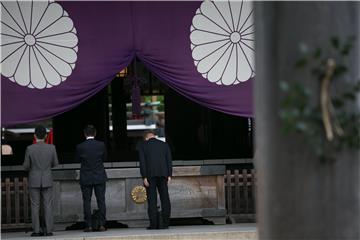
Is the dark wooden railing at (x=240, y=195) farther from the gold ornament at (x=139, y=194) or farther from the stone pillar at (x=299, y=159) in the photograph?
the stone pillar at (x=299, y=159)

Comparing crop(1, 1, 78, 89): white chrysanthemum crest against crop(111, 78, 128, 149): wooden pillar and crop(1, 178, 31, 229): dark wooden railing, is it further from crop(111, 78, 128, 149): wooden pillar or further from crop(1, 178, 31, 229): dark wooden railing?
crop(111, 78, 128, 149): wooden pillar

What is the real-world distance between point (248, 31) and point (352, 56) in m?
6.90

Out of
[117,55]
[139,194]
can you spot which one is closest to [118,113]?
[139,194]

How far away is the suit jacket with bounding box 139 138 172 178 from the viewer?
10477 millimetres

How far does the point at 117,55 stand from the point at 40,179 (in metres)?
2.17

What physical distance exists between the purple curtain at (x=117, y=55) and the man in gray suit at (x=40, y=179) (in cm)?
89

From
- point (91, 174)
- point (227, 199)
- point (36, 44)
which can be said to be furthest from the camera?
point (227, 199)

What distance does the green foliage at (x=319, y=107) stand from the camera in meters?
2.73

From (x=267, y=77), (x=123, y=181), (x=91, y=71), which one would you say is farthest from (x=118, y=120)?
(x=267, y=77)

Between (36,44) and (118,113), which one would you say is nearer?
(36,44)

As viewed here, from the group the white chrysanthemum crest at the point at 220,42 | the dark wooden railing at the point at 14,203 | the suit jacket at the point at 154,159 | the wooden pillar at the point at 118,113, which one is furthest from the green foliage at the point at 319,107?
the wooden pillar at the point at 118,113

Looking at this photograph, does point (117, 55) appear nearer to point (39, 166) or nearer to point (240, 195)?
point (39, 166)

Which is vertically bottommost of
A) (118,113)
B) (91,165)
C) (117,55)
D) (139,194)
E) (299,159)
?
(139,194)

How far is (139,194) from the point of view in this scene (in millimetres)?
11188
